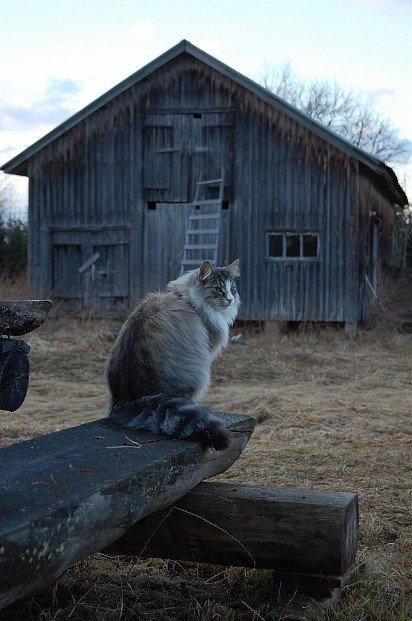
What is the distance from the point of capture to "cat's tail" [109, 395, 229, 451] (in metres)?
3.40

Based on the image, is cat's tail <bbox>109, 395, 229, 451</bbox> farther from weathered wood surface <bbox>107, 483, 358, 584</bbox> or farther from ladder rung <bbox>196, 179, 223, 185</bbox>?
ladder rung <bbox>196, 179, 223, 185</bbox>

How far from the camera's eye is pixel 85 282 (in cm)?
1830

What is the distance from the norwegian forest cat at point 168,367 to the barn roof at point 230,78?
1243 centimetres

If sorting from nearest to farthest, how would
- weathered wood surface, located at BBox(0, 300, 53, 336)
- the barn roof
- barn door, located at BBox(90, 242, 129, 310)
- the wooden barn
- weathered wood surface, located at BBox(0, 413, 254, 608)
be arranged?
weathered wood surface, located at BBox(0, 413, 254, 608), weathered wood surface, located at BBox(0, 300, 53, 336), the barn roof, the wooden barn, barn door, located at BBox(90, 242, 129, 310)

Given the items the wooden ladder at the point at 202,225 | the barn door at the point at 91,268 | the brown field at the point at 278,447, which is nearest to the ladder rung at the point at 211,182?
the wooden ladder at the point at 202,225

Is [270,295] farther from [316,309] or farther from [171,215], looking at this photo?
[171,215]

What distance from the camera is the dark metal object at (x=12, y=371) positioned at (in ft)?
11.7

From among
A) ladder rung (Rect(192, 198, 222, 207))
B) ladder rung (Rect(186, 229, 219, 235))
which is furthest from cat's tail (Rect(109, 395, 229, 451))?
ladder rung (Rect(192, 198, 222, 207))

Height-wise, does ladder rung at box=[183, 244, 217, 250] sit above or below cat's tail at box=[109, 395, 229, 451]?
above

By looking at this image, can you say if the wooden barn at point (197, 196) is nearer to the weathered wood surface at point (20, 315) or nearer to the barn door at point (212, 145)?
the barn door at point (212, 145)

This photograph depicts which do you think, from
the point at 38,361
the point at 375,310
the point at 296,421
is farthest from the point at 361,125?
the point at 296,421

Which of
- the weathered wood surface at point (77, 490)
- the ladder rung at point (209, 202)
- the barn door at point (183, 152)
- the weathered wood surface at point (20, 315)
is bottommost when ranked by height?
the weathered wood surface at point (77, 490)

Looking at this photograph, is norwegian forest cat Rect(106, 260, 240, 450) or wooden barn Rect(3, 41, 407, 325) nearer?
norwegian forest cat Rect(106, 260, 240, 450)

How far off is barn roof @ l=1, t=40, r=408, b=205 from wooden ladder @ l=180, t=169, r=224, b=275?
2211 millimetres
